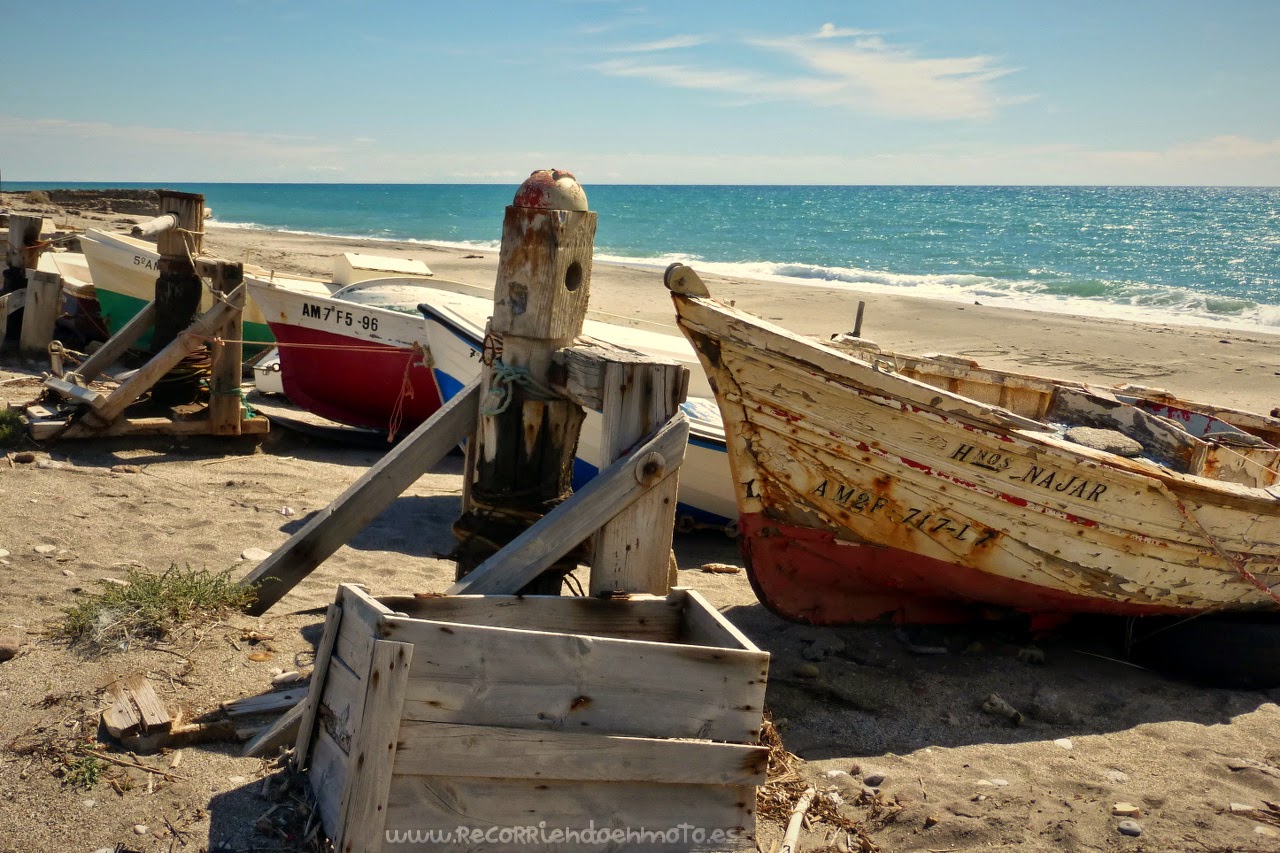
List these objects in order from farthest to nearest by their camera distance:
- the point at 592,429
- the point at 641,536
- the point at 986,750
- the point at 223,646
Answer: the point at 592,429
the point at 986,750
the point at 223,646
the point at 641,536

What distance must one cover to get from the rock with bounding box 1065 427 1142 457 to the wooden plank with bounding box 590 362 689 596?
3.59 m

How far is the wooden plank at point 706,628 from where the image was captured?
9.84ft

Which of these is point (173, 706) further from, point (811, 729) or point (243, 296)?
point (243, 296)

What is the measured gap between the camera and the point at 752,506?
5.18 m

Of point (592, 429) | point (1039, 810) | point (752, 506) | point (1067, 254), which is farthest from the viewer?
point (1067, 254)

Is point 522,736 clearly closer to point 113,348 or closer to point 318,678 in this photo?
point 318,678

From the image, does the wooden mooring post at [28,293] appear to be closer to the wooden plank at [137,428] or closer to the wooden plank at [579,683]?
the wooden plank at [137,428]

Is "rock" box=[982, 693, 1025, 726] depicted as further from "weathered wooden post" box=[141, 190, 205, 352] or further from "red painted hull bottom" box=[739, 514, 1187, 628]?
"weathered wooden post" box=[141, 190, 205, 352]

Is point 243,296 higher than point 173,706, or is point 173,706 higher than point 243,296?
point 243,296

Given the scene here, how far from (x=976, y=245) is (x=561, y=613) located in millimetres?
46692

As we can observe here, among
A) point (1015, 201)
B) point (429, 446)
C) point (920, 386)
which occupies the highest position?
point (1015, 201)

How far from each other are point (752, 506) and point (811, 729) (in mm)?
1260

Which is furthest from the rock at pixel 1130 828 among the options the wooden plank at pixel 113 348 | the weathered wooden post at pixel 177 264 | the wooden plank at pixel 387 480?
the wooden plank at pixel 113 348

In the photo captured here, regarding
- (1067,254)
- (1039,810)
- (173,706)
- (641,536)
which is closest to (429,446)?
(641,536)
